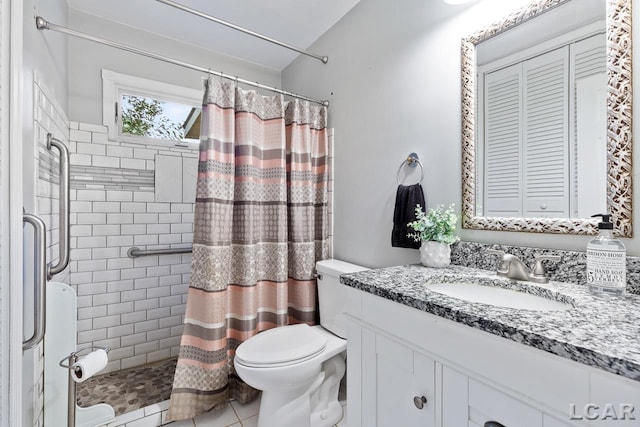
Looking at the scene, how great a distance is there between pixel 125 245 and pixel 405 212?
2.01 m

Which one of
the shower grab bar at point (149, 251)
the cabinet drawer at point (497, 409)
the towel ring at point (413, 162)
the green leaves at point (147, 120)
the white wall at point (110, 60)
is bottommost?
the cabinet drawer at point (497, 409)

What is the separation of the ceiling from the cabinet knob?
7.04ft

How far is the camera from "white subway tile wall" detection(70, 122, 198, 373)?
1.99 metres

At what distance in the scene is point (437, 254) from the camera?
1.26 meters

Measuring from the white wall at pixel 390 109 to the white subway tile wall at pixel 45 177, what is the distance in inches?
60.8

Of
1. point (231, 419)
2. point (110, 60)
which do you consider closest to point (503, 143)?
point (231, 419)

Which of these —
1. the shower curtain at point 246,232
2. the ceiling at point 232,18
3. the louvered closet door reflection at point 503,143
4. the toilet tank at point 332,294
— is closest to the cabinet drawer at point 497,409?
the louvered closet door reflection at point 503,143

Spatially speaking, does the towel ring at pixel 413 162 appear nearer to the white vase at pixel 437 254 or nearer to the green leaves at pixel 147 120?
the white vase at pixel 437 254

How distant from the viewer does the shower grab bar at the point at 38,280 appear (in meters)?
0.89

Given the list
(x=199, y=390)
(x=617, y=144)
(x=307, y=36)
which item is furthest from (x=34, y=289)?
(x=307, y=36)

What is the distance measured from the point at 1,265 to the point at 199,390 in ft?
3.90

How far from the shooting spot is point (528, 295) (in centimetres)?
94

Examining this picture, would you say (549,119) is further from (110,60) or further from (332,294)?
(110,60)

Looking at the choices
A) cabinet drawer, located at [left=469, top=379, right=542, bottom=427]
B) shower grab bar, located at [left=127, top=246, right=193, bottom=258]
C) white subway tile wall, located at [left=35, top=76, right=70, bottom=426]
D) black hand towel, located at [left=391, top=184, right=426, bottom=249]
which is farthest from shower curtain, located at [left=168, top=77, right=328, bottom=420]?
cabinet drawer, located at [left=469, top=379, right=542, bottom=427]
